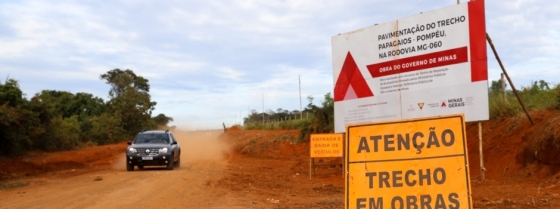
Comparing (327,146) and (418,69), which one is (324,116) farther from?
(418,69)

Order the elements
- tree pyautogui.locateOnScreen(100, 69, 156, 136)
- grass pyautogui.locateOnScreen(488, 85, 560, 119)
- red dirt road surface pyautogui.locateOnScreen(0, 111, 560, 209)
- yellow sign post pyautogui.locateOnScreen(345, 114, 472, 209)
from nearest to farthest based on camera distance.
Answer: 1. yellow sign post pyautogui.locateOnScreen(345, 114, 472, 209)
2. red dirt road surface pyautogui.locateOnScreen(0, 111, 560, 209)
3. grass pyautogui.locateOnScreen(488, 85, 560, 119)
4. tree pyautogui.locateOnScreen(100, 69, 156, 136)

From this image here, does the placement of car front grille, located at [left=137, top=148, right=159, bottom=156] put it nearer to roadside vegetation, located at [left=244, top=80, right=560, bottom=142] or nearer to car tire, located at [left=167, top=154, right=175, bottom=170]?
car tire, located at [left=167, top=154, right=175, bottom=170]

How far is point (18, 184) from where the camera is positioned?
54.4 feet

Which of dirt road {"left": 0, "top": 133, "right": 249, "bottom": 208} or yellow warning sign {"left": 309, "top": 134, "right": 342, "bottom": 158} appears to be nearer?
dirt road {"left": 0, "top": 133, "right": 249, "bottom": 208}

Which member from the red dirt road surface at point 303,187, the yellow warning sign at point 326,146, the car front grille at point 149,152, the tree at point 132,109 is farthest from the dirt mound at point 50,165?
the tree at point 132,109

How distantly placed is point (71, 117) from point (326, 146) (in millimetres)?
40394

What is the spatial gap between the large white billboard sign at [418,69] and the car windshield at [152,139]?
433 inches

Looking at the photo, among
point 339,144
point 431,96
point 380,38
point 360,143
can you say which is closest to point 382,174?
point 360,143

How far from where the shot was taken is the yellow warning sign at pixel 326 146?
17.4 metres

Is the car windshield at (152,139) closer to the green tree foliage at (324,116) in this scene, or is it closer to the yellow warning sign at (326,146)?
the yellow warning sign at (326,146)

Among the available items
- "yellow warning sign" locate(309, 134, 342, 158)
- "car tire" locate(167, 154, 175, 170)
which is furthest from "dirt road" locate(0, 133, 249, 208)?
"car tire" locate(167, 154, 175, 170)

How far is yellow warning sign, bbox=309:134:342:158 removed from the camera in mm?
17375

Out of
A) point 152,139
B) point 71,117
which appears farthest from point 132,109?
point 152,139

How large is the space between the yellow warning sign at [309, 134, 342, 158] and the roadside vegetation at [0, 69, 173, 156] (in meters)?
14.6
